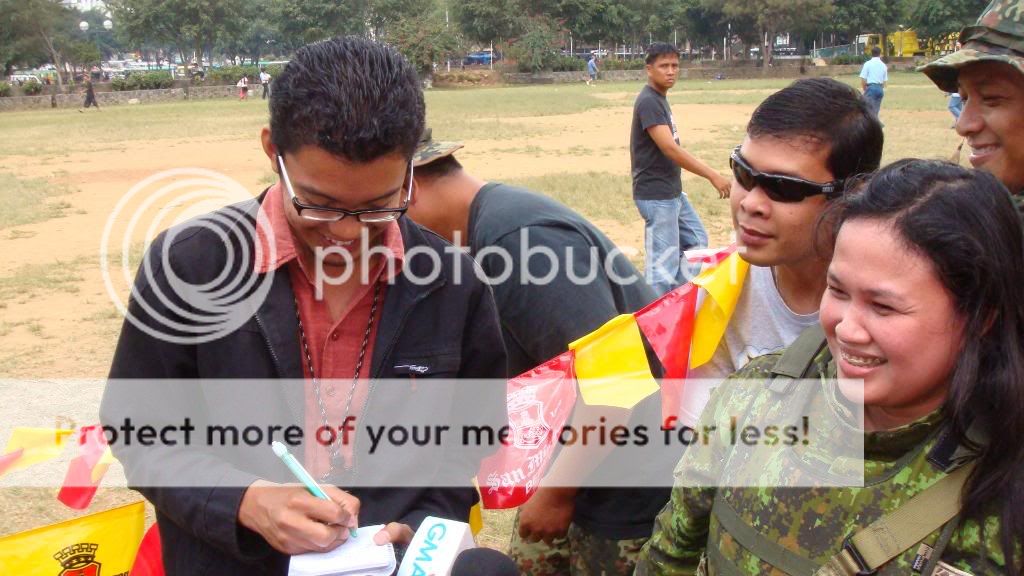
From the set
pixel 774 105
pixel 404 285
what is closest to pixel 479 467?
pixel 404 285

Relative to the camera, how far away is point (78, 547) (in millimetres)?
2693

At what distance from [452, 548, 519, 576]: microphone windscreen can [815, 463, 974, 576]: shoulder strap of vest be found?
593 mm

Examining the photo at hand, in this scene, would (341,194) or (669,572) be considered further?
(669,572)

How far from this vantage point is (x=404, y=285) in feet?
6.83

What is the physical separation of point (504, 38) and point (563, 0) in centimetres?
603

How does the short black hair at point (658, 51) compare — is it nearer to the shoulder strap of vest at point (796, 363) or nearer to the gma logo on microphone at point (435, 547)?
the shoulder strap of vest at point (796, 363)

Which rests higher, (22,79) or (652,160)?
(22,79)

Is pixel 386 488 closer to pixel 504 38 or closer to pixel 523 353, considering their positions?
pixel 523 353

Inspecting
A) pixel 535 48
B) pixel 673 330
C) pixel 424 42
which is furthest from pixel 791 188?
pixel 535 48

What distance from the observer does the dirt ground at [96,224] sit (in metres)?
7.09

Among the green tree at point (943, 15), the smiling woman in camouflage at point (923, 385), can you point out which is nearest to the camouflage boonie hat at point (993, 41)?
the smiling woman in camouflage at point (923, 385)

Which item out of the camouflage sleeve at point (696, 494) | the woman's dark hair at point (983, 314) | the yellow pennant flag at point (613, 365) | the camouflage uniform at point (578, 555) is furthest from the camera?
the camouflage uniform at point (578, 555)

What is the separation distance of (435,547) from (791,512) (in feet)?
2.23

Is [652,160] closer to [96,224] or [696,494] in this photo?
[696,494]
